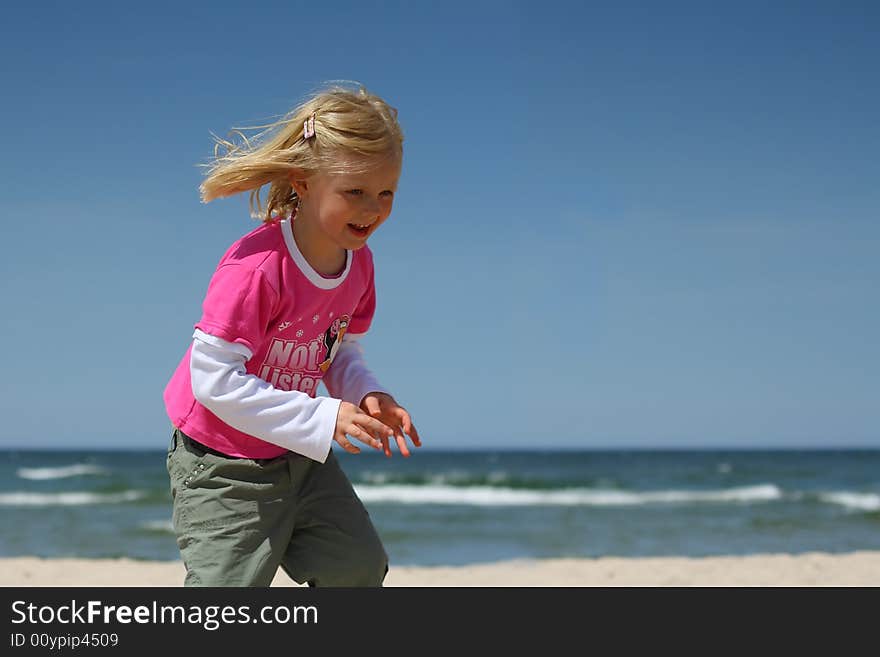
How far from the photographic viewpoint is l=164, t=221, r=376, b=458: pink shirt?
2.33 m

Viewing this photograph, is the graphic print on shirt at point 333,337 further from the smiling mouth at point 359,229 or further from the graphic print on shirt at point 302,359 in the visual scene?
the smiling mouth at point 359,229

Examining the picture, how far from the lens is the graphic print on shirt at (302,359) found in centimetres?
252

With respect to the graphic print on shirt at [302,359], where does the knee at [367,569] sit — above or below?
below

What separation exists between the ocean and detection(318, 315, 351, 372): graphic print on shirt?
672 centimetres

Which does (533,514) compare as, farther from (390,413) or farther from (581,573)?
(390,413)

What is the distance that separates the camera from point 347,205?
97.2 inches

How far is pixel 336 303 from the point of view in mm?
2648

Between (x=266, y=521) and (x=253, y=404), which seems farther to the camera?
(x=266, y=521)

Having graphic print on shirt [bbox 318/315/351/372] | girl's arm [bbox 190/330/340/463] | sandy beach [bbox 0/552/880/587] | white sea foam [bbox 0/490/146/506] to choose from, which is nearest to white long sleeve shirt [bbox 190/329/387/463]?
girl's arm [bbox 190/330/340/463]

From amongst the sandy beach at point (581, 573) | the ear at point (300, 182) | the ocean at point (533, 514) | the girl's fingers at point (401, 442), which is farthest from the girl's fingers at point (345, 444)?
the ocean at point (533, 514)

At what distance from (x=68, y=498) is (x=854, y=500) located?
52.0 feet

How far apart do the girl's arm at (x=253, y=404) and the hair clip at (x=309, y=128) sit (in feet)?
2.15

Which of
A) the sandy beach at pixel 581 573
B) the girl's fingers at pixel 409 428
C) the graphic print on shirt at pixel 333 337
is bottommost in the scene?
the sandy beach at pixel 581 573

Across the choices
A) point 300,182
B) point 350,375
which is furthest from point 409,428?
point 300,182
